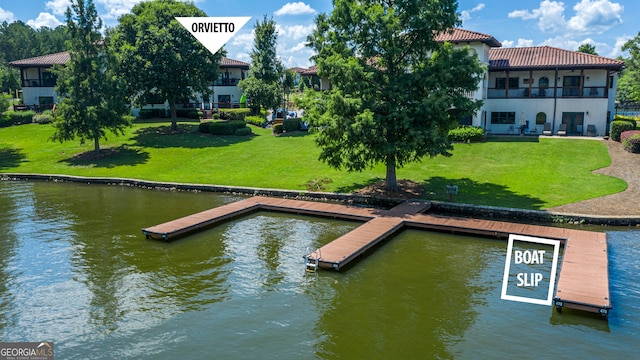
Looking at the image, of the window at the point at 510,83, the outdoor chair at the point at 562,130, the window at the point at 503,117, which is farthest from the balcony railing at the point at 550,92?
the outdoor chair at the point at 562,130

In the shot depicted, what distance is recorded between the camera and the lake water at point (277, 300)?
1198 centimetres

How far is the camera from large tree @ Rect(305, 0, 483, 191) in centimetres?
2369

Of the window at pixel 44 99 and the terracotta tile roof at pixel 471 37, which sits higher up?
the terracotta tile roof at pixel 471 37

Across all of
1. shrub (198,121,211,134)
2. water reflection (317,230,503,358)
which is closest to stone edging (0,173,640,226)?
water reflection (317,230,503,358)

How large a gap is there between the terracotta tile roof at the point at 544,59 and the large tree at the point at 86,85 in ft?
111

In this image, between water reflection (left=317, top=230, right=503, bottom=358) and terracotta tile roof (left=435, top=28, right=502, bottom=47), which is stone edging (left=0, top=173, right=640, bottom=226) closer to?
water reflection (left=317, top=230, right=503, bottom=358)

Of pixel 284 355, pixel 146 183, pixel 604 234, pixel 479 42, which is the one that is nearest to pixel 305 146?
pixel 146 183

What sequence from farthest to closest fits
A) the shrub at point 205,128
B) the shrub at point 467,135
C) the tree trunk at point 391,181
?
the shrub at point 205,128, the shrub at point 467,135, the tree trunk at point 391,181

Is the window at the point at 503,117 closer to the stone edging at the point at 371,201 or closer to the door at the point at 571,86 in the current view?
the door at the point at 571,86

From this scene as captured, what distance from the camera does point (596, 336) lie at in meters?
12.3

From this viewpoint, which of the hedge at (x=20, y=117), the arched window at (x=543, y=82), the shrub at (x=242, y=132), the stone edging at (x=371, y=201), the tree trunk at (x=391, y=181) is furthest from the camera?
the hedge at (x=20, y=117)

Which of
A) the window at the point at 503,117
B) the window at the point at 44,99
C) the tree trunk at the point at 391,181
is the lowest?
the tree trunk at the point at 391,181

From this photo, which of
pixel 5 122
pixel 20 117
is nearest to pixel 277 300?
pixel 5 122

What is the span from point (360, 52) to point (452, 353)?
1780 centimetres
